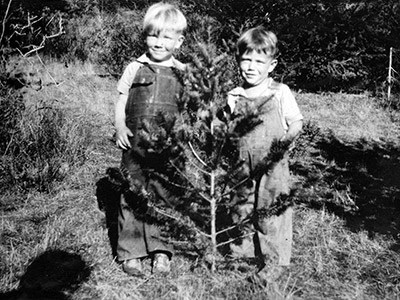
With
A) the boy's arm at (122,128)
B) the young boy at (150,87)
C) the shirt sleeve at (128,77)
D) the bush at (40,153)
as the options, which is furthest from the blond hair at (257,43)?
the bush at (40,153)

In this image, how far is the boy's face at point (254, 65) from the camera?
247 cm

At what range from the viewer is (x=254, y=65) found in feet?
8.11

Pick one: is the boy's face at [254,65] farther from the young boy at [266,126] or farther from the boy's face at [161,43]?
the boy's face at [161,43]

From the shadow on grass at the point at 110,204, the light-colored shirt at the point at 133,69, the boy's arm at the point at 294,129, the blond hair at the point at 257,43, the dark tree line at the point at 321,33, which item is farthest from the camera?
the dark tree line at the point at 321,33

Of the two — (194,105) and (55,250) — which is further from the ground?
(194,105)

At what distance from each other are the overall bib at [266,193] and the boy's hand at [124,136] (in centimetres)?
70

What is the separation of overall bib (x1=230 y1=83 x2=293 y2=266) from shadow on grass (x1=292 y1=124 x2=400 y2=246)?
0.70 ft

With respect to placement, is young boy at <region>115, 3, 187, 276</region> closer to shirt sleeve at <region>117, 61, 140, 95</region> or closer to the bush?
shirt sleeve at <region>117, 61, 140, 95</region>

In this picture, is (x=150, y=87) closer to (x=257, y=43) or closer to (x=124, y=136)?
(x=124, y=136)

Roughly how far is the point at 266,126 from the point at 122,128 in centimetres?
89

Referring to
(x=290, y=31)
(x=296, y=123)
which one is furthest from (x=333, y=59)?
(x=296, y=123)

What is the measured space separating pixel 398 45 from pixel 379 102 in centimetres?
127

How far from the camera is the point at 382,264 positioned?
2.80m

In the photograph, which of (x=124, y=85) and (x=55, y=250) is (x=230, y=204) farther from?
(x=55, y=250)
